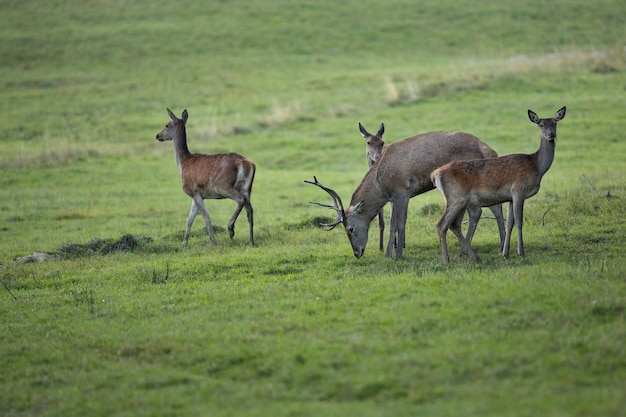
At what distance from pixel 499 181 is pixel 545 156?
2.35 feet

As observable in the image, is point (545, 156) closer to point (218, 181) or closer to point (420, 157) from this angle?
point (420, 157)

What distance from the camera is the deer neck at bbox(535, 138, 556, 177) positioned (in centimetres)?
1180

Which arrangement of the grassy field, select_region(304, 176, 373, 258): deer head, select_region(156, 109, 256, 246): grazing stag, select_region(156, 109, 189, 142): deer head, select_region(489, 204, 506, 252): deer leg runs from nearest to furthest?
the grassy field, select_region(489, 204, 506, 252): deer leg, select_region(304, 176, 373, 258): deer head, select_region(156, 109, 256, 246): grazing stag, select_region(156, 109, 189, 142): deer head

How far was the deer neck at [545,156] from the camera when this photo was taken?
11.8m

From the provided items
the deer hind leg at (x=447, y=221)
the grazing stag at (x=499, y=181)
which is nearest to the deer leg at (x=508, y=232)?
the grazing stag at (x=499, y=181)

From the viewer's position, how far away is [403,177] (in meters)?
13.2

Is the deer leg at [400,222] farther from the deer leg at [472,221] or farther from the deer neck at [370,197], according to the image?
the deer leg at [472,221]

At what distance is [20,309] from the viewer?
11172 mm

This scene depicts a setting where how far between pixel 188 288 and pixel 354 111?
20495 mm

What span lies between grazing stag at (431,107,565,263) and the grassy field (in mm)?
602

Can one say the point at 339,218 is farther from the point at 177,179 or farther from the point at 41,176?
the point at 41,176

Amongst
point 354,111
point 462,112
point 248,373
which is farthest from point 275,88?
point 248,373

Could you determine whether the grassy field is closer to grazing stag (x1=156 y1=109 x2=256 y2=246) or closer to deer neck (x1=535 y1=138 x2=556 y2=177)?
grazing stag (x1=156 y1=109 x2=256 y2=246)

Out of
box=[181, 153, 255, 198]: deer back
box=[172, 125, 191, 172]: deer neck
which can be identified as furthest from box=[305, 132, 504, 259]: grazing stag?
box=[172, 125, 191, 172]: deer neck
